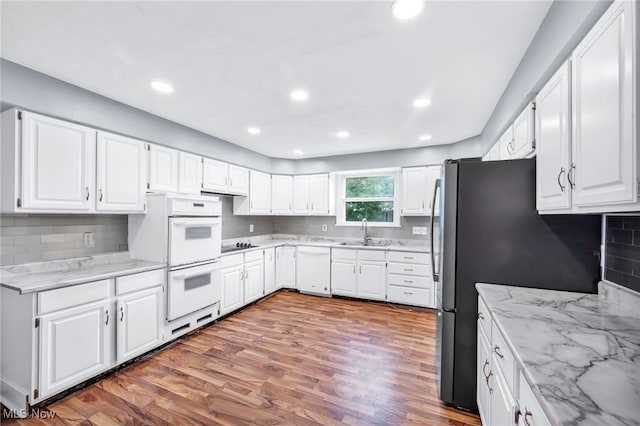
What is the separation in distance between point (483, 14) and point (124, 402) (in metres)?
3.37

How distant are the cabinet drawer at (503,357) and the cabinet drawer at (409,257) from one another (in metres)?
2.47

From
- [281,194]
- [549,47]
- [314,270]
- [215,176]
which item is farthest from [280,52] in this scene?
[314,270]

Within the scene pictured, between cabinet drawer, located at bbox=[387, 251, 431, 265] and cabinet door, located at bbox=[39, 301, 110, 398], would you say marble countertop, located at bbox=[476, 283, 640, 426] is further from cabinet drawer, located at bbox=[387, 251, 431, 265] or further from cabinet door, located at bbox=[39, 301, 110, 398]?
cabinet door, located at bbox=[39, 301, 110, 398]

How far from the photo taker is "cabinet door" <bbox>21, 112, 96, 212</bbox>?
194cm

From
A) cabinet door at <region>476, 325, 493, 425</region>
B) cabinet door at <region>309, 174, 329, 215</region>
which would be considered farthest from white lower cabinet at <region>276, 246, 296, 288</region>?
cabinet door at <region>476, 325, 493, 425</region>

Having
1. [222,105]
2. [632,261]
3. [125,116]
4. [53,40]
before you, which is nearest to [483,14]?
[632,261]

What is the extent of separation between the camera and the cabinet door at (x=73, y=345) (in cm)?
183

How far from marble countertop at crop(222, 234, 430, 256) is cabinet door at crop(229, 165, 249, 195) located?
836 millimetres

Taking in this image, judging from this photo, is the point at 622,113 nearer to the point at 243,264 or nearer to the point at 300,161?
the point at 243,264

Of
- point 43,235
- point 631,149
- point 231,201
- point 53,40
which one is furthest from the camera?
point 231,201

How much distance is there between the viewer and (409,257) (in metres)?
3.88

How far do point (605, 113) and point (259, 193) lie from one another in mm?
4148

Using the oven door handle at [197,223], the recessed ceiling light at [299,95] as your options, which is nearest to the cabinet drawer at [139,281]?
the oven door handle at [197,223]

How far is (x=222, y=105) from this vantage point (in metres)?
2.63
